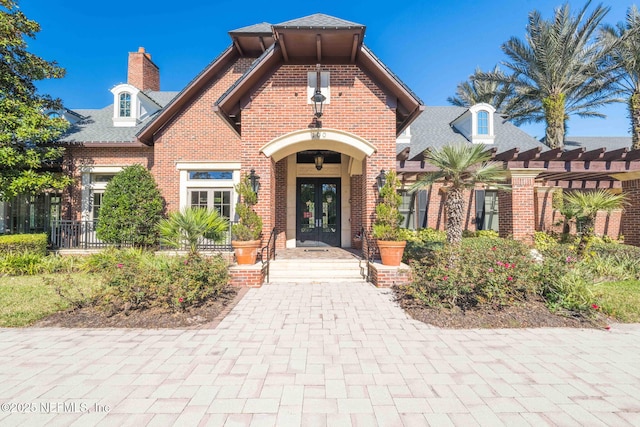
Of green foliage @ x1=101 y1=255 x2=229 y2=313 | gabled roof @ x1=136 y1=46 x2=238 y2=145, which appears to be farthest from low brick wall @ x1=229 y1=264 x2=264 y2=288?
gabled roof @ x1=136 y1=46 x2=238 y2=145

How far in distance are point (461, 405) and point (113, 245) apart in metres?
10.6

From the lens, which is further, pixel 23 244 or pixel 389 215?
pixel 23 244

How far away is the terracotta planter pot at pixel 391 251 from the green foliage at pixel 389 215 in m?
0.18

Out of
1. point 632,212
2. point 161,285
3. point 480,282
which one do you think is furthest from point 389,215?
point 632,212

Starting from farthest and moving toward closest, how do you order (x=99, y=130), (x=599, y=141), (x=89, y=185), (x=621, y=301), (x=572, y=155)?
(x=599, y=141)
(x=99, y=130)
(x=89, y=185)
(x=572, y=155)
(x=621, y=301)

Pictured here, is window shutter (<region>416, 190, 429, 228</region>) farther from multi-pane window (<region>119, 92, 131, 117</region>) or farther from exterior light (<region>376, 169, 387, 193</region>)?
multi-pane window (<region>119, 92, 131, 117</region>)

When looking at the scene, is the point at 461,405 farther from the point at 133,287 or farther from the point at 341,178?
the point at 341,178

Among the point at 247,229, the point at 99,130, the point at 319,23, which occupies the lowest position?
the point at 247,229

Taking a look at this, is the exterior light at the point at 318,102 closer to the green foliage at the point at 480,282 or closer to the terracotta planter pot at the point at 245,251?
the terracotta planter pot at the point at 245,251

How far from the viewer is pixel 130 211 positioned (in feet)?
31.2

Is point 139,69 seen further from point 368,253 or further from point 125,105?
point 368,253

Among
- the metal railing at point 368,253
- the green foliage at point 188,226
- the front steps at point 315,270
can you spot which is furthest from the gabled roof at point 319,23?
the front steps at point 315,270

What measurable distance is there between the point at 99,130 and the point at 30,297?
30.3 feet

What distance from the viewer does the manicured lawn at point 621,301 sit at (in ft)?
16.0
